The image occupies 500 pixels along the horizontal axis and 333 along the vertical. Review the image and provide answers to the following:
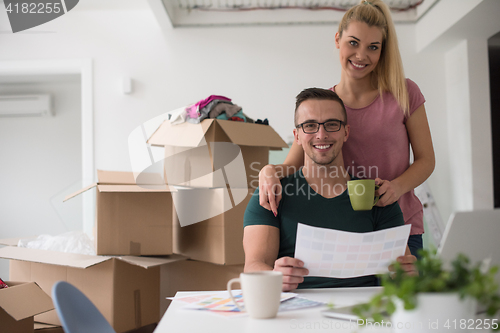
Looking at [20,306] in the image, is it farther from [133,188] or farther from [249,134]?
[249,134]

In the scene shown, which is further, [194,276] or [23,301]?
[194,276]

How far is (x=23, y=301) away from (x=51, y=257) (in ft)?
1.21

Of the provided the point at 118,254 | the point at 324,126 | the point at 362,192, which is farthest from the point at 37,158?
the point at 362,192

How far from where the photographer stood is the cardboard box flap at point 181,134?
1.84 metres

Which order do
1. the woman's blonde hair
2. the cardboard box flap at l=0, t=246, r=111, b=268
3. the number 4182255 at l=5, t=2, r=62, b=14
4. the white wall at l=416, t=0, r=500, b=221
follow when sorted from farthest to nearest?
the number 4182255 at l=5, t=2, r=62, b=14, the white wall at l=416, t=0, r=500, b=221, the cardboard box flap at l=0, t=246, r=111, b=268, the woman's blonde hair

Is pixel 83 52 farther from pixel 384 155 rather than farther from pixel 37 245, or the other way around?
pixel 384 155

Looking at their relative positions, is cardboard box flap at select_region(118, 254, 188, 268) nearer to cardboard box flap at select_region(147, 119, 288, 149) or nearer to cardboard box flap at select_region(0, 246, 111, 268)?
cardboard box flap at select_region(0, 246, 111, 268)

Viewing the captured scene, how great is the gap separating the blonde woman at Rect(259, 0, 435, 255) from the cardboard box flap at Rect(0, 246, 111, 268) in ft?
3.41

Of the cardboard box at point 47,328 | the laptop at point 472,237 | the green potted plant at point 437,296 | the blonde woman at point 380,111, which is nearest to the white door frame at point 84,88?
the cardboard box at point 47,328

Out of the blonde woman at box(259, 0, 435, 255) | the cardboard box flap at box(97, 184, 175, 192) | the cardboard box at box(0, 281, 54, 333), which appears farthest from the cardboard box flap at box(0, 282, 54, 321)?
the blonde woman at box(259, 0, 435, 255)

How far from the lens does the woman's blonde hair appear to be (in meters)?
1.33

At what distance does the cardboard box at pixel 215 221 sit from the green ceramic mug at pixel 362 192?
921mm

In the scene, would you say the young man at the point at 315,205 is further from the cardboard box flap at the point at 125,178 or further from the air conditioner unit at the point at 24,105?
the air conditioner unit at the point at 24,105

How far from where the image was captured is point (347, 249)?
906mm
